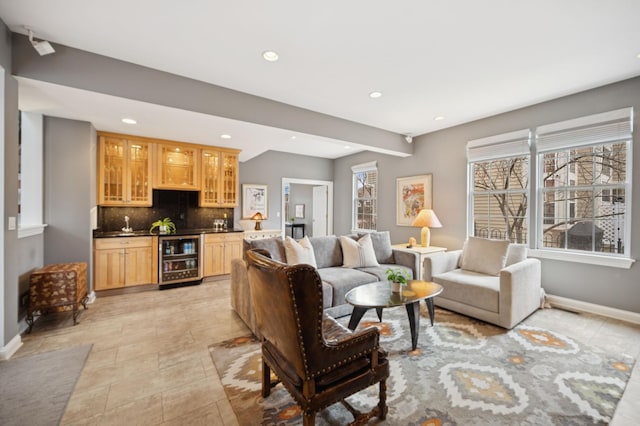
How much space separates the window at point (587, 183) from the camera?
317cm

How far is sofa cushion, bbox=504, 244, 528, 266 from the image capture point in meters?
3.48

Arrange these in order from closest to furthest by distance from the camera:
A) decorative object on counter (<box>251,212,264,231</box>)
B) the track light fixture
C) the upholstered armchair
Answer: the track light fixture < the upholstered armchair < decorative object on counter (<box>251,212,264,231</box>)

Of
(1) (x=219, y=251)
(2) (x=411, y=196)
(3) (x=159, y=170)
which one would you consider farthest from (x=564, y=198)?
(3) (x=159, y=170)

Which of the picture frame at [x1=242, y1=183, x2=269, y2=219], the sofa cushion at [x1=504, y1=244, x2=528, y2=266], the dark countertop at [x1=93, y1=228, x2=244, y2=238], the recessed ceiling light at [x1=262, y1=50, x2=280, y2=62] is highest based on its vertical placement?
the recessed ceiling light at [x1=262, y1=50, x2=280, y2=62]

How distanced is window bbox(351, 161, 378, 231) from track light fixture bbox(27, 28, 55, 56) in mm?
5219

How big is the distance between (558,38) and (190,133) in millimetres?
4374

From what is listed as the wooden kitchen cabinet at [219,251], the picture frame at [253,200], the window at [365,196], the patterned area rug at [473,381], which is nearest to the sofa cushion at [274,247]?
the patterned area rug at [473,381]

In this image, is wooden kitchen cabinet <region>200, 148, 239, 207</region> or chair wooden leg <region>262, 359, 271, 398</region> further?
wooden kitchen cabinet <region>200, 148, 239, 207</region>

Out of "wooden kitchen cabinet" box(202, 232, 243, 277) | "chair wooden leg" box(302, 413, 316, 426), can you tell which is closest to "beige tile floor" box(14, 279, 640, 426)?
"chair wooden leg" box(302, 413, 316, 426)

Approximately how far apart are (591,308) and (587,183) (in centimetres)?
155

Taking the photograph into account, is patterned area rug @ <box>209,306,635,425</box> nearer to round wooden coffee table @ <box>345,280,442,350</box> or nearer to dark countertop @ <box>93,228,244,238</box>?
round wooden coffee table @ <box>345,280,442,350</box>

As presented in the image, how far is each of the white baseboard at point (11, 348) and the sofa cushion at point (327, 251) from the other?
301 centimetres

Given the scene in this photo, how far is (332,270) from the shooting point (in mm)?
3564

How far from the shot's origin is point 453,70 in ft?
9.36
